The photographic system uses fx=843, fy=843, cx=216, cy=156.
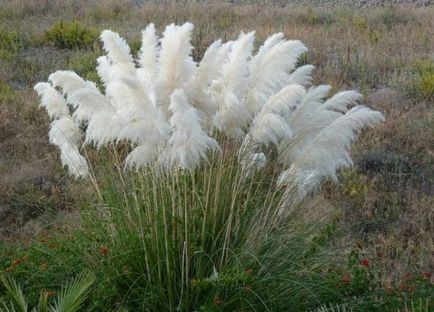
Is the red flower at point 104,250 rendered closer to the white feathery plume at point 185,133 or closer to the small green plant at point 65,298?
the small green plant at point 65,298

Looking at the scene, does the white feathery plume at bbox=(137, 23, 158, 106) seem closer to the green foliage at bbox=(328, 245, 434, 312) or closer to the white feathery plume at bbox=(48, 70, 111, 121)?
the white feathery plume at bbox=(48, 70, 111, 121)

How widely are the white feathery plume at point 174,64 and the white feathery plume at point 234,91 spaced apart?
210 mm

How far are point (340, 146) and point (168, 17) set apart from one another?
12.9 metres

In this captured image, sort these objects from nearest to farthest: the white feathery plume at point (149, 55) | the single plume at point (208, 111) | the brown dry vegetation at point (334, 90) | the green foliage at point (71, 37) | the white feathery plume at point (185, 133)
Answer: the white feathery plume at point (185, 133)
the single plume at point (208, 111)
the white feathery plume at point (149, 55)
the brown dry vegetation at point (334, 90)
the green foliage at point (71, 37)

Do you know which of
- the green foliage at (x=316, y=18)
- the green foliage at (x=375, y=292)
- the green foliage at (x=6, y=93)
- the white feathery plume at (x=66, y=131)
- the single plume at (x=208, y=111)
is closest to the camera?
the single plume at (x=208, y=111)

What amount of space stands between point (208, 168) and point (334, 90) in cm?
618

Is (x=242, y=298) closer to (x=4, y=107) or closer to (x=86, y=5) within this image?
(x=4, y=107)

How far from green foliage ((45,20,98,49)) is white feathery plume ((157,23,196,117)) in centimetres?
964

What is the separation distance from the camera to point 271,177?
513 cm

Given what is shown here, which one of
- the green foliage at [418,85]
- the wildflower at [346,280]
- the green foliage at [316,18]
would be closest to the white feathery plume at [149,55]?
the wildflower at [346,280]

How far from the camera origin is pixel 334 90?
10977 millimetres

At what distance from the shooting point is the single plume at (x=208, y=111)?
4.46 metres

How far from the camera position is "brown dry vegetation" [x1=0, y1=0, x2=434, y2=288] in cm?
721

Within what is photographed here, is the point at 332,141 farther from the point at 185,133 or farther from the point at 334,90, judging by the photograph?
the point at 334,90
